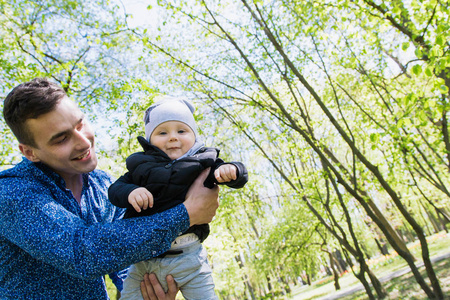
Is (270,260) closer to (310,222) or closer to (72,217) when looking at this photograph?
(310,222)

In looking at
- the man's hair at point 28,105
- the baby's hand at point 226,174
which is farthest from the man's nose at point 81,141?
the baby's hand at point 226,174

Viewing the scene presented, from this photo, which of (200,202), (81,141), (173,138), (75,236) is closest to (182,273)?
(200,202)

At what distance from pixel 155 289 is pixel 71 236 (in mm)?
675

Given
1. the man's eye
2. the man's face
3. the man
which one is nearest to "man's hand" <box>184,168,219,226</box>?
the man

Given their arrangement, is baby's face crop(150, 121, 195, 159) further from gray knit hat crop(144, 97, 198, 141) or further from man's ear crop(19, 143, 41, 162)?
man's ear crop(19, 143, 41, 162)

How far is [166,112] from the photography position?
205 centimetres

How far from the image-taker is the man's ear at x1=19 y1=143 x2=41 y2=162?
161cm

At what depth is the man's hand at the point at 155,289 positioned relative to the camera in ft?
5.67

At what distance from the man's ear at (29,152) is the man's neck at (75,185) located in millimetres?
259

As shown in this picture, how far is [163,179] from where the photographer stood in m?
1.74

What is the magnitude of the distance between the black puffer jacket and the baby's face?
0.07 metres

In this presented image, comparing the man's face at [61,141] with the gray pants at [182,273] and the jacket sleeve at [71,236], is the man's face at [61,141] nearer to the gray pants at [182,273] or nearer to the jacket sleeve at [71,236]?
the jacket sleeve at [71,236]

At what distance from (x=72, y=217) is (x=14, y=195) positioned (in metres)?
0.26

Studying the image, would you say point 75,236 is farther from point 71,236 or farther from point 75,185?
point 75,185
